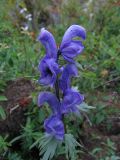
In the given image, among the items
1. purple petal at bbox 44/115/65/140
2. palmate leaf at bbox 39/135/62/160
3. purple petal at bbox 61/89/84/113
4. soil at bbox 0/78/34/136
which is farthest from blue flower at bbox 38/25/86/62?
soil at bbox 0/78/34/136

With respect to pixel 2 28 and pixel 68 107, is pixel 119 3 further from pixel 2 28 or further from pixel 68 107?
pixel 68 107

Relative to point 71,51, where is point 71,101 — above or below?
below

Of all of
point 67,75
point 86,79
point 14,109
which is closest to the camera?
point 67,75

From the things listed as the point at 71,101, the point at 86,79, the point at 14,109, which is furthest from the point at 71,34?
the point at 86,79

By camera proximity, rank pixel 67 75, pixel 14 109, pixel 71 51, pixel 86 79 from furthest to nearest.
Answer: pixel 86 79
pixel 14 109
pixel 67 75
pixel 71 51

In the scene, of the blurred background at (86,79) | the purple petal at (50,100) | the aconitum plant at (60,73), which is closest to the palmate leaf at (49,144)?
the aconitum plant at (60,73)

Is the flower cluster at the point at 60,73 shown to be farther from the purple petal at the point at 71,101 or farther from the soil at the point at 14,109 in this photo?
the soil at the point at 14,109

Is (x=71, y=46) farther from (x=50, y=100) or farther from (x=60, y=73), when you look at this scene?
(x=50, y=100)

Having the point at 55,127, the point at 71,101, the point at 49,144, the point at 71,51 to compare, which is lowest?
the point at 49,144
